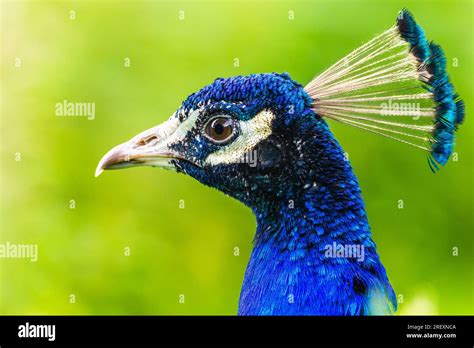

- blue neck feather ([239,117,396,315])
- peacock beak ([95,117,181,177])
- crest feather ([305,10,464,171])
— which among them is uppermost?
crest feather ([305,10,464,171])

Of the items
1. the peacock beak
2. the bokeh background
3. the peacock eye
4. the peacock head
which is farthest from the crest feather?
the bokeh background

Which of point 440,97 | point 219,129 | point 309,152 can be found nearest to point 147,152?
point 219,129

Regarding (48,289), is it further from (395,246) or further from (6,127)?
(395,246)

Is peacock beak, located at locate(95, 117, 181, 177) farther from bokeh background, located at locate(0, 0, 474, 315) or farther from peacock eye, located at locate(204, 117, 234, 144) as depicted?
bokeh background, located at locate(0, 0, 474, 315)

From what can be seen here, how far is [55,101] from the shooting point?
3.90 meters

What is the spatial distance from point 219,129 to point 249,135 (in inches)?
3.8

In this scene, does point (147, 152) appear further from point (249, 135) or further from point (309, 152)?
point (309, 152)

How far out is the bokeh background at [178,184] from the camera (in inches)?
144

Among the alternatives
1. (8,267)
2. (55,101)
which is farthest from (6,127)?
(8,267)

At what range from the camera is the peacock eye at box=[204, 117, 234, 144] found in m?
2.30

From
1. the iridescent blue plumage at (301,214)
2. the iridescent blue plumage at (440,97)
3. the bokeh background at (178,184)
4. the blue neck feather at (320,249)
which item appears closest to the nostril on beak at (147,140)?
the iridescent blue plumage at (301,214)

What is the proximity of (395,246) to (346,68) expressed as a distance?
1496 millimetres

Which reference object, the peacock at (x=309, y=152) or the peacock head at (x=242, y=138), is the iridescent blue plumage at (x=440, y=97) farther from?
the peacock head at (x=242, y=138)

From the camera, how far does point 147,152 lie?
2359 millimetres
